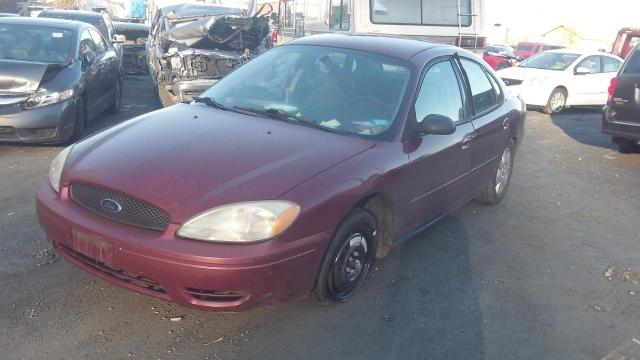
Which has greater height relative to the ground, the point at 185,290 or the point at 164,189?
the point at 164,189

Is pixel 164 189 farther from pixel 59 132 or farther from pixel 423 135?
pixel 59 132

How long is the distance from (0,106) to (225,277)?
15.6 feet

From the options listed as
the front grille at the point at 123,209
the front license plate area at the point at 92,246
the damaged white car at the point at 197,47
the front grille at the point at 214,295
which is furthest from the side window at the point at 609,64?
the front license plate area at the point at 92,246

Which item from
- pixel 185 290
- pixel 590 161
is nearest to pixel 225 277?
pixel 185 290

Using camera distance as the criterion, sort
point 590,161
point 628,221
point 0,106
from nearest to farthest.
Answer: point 628,221 < point 0,106 < point 590,161

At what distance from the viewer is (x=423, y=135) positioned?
13.3 ft

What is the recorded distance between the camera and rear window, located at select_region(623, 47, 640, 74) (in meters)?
7.80

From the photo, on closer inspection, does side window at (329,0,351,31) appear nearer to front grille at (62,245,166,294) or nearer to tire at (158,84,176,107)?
tire at (158,84,176,107)

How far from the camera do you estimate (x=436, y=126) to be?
3.89 meters

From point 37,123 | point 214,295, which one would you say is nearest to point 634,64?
point 214,295

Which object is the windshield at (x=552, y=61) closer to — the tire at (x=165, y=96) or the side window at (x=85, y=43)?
the tire at (x=165, y=96)

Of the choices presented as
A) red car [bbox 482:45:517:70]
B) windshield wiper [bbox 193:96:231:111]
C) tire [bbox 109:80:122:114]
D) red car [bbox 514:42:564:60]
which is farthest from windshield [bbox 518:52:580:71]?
red car [bbox 514:42:564:60]

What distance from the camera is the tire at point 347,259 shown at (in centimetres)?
340

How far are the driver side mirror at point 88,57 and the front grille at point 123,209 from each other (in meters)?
4.86
